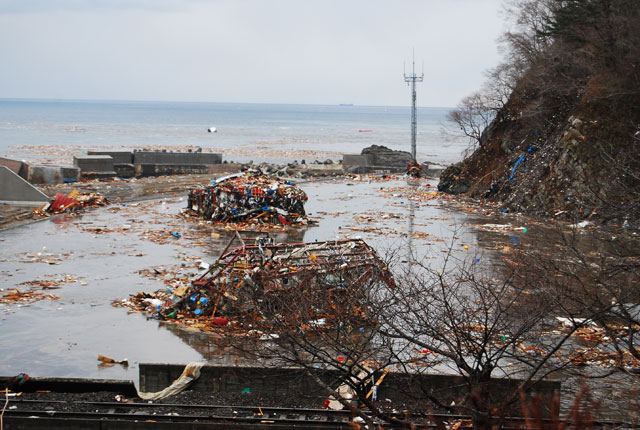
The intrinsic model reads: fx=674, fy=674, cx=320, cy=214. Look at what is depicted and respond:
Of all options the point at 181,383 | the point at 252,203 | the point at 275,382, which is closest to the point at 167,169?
the point at 252,203

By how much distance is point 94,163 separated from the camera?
35.9 m

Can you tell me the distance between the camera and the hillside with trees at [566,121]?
2408 cm

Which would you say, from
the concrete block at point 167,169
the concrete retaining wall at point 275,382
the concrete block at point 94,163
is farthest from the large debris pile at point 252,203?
the concrete block at point 167,169

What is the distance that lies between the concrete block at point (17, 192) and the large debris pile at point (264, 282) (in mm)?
14589

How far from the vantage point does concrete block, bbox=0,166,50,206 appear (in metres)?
25.5

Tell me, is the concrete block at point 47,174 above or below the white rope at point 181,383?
above

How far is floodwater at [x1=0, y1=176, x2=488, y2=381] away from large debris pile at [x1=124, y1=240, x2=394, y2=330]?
1.79ft

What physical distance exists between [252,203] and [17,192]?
971 centimetres

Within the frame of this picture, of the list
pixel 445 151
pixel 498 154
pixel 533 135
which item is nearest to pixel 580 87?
pixel 533 135

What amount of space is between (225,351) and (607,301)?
7.19 meters

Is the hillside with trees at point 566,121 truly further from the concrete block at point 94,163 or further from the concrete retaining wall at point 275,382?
the concrete block at point 94,163

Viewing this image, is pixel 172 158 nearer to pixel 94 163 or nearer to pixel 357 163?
pixel 94 163

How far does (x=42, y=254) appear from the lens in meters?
17.2

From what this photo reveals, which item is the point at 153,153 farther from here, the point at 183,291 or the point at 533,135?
the point at 183,291
